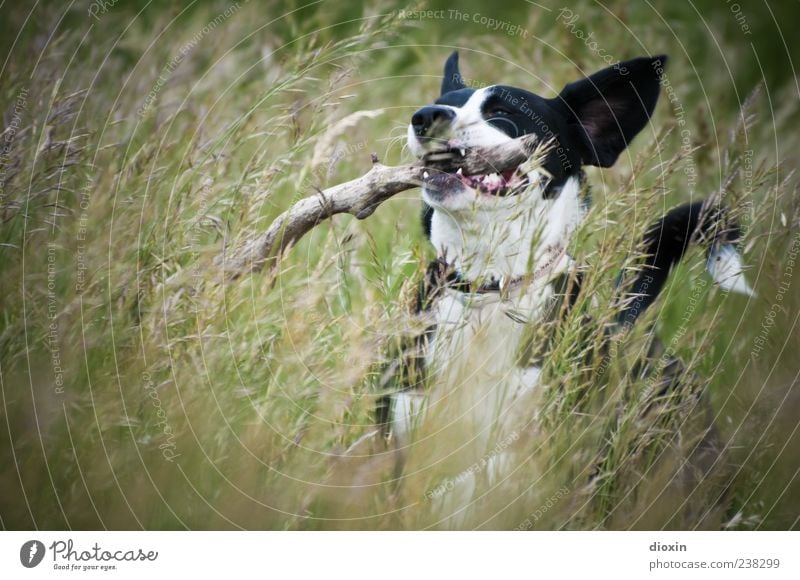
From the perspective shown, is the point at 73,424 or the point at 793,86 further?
the point at 793,86

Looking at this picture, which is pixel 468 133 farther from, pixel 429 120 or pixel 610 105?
pixel 610 105

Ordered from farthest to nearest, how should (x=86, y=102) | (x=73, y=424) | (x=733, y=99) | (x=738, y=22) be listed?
1. (x=733, y=99)
2. (x=738, y=22)
3. (x=86, y=102)
4. (x=73, y=424)

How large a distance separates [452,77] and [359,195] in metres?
0.65

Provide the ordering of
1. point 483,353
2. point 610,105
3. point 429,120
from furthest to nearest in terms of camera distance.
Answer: point 610,105 < point 483,353 < point 429,120

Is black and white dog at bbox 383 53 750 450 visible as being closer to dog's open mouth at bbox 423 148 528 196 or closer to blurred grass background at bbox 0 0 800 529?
dog's open mouth at bbox 423 148 528 196

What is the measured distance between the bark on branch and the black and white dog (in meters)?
0.03

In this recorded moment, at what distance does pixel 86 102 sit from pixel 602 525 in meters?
2.28

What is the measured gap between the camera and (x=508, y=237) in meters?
2.80

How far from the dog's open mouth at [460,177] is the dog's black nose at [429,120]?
72mm

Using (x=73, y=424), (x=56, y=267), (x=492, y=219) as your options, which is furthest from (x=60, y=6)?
(x=492, y=219)

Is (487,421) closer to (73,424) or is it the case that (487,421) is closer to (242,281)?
(242,281)

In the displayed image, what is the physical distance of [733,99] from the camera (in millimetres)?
3697
